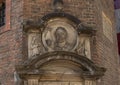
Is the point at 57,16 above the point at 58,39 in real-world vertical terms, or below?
above

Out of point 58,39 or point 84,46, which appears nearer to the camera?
point 58,39

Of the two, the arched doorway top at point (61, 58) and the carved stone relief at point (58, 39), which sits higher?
the carved stone relief at point (58, 39)

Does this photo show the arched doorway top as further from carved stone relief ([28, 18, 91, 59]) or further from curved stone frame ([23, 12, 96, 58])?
curved stone frame ([23, 12, 96, 58])

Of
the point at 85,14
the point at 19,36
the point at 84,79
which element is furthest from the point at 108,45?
the point at 19,36

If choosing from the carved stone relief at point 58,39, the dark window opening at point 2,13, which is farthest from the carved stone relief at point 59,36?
the dark window opening at point 2,13

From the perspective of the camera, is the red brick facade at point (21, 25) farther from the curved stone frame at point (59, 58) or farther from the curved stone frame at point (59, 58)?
the curved stone frame at point (59, 58)

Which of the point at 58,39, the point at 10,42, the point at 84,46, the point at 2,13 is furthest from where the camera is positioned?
the point at 2,13

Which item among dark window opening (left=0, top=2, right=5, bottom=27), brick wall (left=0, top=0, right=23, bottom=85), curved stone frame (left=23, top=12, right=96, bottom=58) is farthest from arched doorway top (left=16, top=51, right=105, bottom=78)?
dark window opening (left=0, top=2, right=5, bottom=27)

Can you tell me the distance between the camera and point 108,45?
9.30 meters

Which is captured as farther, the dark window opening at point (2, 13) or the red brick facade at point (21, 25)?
the dark window opening at point (2, 13)

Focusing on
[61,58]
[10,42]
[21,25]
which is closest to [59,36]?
[61,58]

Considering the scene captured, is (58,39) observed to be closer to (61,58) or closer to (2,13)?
(61,58)

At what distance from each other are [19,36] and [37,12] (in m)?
0.80

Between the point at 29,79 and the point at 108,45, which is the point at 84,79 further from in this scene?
the point at 108,45
